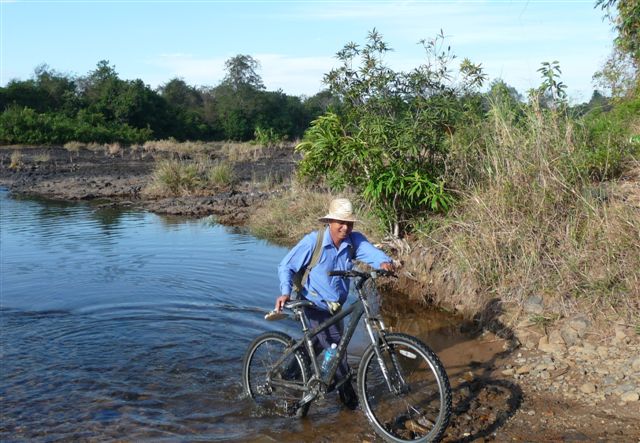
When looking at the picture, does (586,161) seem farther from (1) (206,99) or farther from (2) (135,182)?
(1) (206,99)

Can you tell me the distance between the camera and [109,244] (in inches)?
543

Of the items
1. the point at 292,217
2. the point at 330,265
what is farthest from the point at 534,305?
the point at 292,217

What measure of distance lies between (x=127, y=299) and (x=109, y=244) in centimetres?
449

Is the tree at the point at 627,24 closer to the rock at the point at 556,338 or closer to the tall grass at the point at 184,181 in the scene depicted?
the rock at the point at 556,338

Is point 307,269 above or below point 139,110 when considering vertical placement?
below

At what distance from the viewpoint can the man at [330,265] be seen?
5531 mm

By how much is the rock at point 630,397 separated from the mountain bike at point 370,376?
1499 millimetres

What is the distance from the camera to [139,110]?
56438 millimetres

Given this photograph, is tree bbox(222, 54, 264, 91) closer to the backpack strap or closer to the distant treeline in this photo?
the distant treeline

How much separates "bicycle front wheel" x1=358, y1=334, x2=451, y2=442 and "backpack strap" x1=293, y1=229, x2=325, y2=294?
0.87 metres

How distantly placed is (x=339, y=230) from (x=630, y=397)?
272cm

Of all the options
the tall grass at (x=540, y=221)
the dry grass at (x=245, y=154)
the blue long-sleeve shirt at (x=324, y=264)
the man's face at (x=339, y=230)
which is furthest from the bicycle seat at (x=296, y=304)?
the dry grass at (x=245, y=154)

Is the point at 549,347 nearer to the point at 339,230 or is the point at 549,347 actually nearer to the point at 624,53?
the point at 339,230

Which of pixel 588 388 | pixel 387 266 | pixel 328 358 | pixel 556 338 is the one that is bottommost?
pixel 588 388
